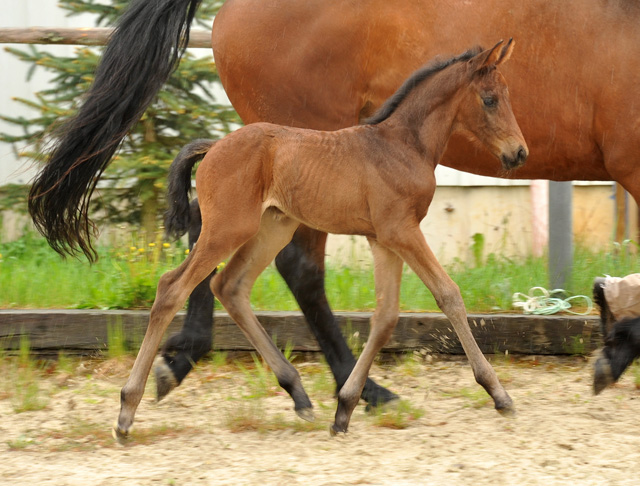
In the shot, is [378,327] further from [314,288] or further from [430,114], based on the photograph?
[430,114]

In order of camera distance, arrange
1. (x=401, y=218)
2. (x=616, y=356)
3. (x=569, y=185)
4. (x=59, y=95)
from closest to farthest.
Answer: (x=401, y=218) < (x=616, y=356) < (x=569, y=185) < (x=59, y=95)

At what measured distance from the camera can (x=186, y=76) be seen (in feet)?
21.4

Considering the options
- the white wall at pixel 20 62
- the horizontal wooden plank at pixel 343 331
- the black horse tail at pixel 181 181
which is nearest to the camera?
the black horse tail at pixel 181 181

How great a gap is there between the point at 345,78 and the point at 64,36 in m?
2.35

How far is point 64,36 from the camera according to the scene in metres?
5.39

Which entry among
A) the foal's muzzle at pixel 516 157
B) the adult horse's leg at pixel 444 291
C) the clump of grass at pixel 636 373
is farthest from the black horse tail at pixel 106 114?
the clump of grass at pixel 636 373

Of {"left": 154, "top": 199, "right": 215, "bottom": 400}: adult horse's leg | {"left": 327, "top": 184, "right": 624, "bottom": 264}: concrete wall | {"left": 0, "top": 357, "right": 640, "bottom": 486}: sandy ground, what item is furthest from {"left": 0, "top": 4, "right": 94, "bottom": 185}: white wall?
{"left": 154, "top": 199, "right": 215, "bottom": 400}: adult horse's leg

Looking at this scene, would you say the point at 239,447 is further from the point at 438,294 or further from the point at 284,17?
the point at 284,17

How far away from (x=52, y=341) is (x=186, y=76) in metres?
2.65

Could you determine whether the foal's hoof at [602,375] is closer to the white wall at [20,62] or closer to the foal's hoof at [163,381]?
the foal's hoof at [163,381]

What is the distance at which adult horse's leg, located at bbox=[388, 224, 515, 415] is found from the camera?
326cm

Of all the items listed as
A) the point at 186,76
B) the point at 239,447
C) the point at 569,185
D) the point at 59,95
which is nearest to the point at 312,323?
the point at 239,447

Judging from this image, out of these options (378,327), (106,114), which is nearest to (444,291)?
(378,327)

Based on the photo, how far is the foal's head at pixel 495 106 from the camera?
3.29m
